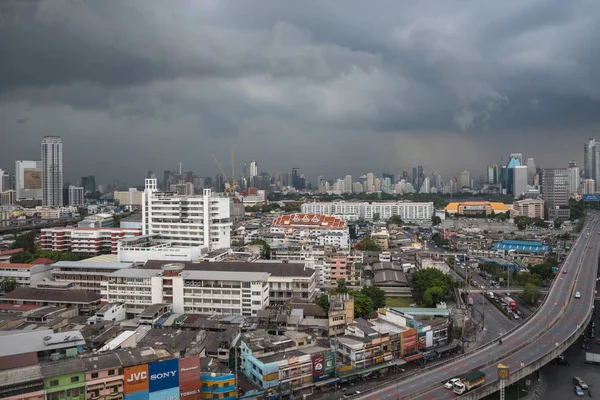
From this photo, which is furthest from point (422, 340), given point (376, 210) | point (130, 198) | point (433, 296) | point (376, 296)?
point (130, 198)

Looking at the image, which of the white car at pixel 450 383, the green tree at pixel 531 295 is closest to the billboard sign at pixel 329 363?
the white car at pixel 450 383

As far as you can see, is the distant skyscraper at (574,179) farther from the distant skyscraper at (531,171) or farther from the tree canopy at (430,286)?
the tree canopy at (430,286)

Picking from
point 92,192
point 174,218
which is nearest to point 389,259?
point 174,218

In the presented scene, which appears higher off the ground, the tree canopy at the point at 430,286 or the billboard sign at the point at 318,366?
the tree canopy at the point at 430,286

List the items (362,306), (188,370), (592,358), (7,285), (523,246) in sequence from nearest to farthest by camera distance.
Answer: (188,370) < (592,358) < (362,306) < (7,285) < (523,246)

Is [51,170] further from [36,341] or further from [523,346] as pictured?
[523,346]

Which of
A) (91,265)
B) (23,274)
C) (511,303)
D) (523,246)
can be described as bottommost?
(511,303)

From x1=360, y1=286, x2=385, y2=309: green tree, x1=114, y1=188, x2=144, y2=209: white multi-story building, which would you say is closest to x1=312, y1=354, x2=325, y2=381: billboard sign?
x1=360, y1=286, x2=385, y2=309: green tree
